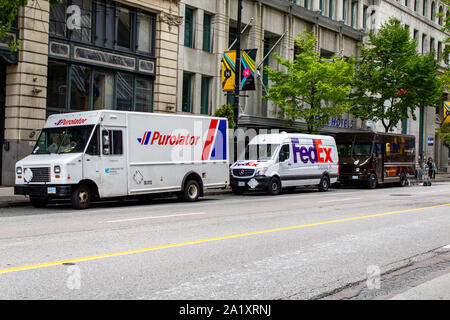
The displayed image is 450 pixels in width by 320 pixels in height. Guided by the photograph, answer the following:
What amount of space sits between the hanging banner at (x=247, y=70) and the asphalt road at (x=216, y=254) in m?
12.8

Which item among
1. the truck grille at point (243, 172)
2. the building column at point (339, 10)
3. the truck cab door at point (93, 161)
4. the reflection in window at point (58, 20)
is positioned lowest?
the truck grille at point (243, 172)

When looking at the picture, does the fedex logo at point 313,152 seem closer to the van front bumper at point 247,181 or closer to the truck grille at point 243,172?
the van front bumper at point 247,181

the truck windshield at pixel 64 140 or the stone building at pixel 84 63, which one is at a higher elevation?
the stone building at pixel 84 63

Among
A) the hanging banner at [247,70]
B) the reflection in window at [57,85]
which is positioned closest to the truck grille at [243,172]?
the hanging banner at [247,70]

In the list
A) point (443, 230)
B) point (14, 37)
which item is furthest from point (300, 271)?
point (14, 37)

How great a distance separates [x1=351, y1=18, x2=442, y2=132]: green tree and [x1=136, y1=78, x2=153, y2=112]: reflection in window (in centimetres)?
1750

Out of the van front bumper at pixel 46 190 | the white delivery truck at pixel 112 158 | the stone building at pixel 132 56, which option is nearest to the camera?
the van front bumper at pixel 46 190

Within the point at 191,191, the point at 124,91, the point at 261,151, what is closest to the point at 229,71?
the point at 261,151

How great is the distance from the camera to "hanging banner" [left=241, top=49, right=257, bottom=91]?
25.9 m

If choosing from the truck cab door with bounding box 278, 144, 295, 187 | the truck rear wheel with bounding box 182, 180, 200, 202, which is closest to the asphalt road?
the truck rear wheel with bounding box 182, 180, 200, 202

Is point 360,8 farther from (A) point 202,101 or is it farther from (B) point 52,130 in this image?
(B) point 52,130

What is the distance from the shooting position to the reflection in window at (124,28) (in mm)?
25219

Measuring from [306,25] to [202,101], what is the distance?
42.2ft

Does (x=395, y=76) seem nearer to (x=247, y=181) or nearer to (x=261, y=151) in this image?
(x=261, y=151)
